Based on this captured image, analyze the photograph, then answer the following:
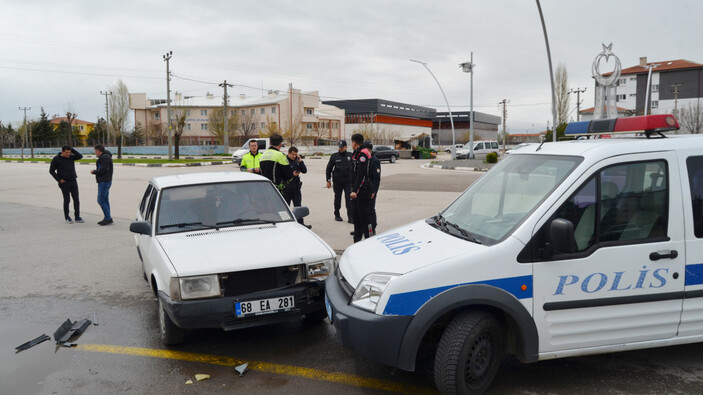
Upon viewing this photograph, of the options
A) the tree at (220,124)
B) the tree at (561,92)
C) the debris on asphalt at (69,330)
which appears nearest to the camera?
the debris on asphalt at (69,330)

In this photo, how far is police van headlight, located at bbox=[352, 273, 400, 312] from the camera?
3.25 meters

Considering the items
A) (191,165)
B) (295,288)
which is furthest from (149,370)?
(191,165)

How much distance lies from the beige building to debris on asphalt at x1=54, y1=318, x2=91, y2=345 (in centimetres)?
6534

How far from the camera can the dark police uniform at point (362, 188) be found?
765 centimetres

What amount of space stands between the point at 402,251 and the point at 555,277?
3.37 feet


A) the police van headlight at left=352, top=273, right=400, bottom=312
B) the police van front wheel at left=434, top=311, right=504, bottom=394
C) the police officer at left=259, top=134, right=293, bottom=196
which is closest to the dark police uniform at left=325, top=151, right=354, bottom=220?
the police officer at left=259, top=134, right=293, bottom=196

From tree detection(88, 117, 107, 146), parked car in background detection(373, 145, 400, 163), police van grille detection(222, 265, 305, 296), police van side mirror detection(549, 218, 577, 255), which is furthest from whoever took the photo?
tree detection(88, 117, 107, 146)

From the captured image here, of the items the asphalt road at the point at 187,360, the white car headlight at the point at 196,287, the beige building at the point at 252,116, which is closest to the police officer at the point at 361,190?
the asphalt road at the point at 187,360

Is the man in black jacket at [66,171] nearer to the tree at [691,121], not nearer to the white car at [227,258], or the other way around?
the white car at [227,258]

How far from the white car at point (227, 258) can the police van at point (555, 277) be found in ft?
2.53

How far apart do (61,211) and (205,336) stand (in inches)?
412

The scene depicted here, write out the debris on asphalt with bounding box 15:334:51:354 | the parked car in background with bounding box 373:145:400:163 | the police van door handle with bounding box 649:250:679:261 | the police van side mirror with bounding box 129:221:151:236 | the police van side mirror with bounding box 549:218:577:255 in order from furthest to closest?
the parked car in background with bounding box 373:145:400:163
the police van side mirror with bounding box 129:221:151:236
the debris on asphalt with bounding box 15:334:51:354
the police van door handle with bounding box 649:250:679:261
the police van side mirror with bounding box 549:218:577:255

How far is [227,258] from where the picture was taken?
4273 millimetres

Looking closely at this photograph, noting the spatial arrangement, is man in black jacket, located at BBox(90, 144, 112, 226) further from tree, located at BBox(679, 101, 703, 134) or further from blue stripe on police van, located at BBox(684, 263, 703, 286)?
tree, located at BBox(679, 101, 703, 134)
